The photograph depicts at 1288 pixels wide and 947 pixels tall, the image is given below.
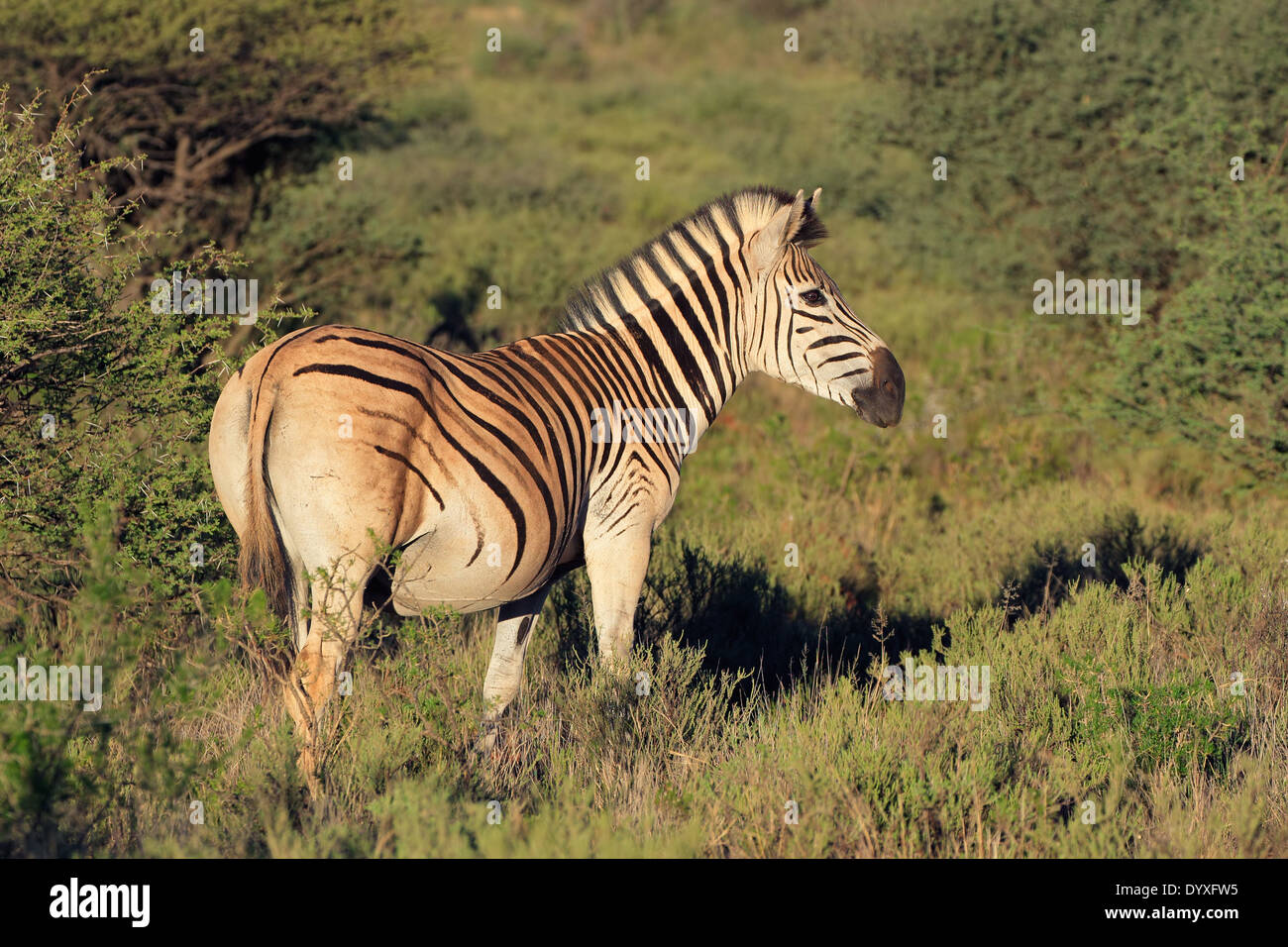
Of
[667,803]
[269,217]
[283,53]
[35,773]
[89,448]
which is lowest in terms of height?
[667,803]

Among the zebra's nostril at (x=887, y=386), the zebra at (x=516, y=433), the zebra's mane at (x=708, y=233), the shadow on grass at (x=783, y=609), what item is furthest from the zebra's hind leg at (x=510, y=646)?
the zebra's nostril at (x=887, y=386)

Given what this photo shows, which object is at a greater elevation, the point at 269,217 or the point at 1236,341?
the point at 269,217

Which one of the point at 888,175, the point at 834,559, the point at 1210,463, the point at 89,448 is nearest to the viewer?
the point at 89,448

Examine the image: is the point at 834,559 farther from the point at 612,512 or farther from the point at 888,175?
the point at 888,175

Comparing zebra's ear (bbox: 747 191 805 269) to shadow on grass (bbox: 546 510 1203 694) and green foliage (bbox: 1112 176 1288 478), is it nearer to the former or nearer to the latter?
shadow on grass (bbox: 546 510 1203 694)

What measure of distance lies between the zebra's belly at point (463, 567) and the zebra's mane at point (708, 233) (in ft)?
4.10

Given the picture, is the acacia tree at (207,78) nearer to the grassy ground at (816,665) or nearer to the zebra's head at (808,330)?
the grassy ground at (816,665)

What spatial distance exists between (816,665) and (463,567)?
6.10 ft

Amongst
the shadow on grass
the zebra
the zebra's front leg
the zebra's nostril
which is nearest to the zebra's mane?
the zebra

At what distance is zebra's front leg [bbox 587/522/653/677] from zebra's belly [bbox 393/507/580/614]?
0.33 metres

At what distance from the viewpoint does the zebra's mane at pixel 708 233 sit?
5145mm

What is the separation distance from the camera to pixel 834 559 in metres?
7.70
